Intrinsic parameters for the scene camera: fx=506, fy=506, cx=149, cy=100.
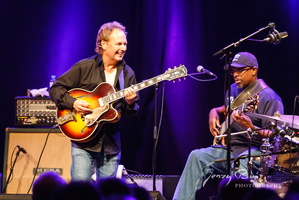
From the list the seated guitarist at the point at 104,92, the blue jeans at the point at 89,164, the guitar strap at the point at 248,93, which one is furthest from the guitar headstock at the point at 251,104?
the blue jeans at the point at 89,164

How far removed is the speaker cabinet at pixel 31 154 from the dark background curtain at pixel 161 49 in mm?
1159

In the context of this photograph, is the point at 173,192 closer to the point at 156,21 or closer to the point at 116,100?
the point at 116,100

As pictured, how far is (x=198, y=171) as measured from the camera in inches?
251

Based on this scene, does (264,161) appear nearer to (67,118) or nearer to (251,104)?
(251,104)

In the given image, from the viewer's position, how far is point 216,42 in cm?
746

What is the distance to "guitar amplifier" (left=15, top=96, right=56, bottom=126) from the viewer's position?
6684 mm

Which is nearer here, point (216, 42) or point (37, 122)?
point (37, 122)

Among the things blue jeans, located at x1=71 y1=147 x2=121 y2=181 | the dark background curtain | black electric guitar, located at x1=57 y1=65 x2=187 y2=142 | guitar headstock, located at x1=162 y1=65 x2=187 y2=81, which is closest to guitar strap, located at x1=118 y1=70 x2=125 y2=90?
black electric guitar, located at x1=57 y1=65 x2=187 y2=142

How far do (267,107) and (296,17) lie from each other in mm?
1769

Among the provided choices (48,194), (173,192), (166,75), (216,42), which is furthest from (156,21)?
(48,194)

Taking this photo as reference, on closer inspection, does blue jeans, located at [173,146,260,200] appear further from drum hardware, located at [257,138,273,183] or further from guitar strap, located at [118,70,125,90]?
guitar strap, located at [118,70,125,90]

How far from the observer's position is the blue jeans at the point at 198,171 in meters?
6.29

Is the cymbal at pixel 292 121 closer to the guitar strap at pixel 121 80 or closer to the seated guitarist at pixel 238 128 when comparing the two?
the seated guitarist at pixel 238 128

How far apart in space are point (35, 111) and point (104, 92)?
60.1 inches
